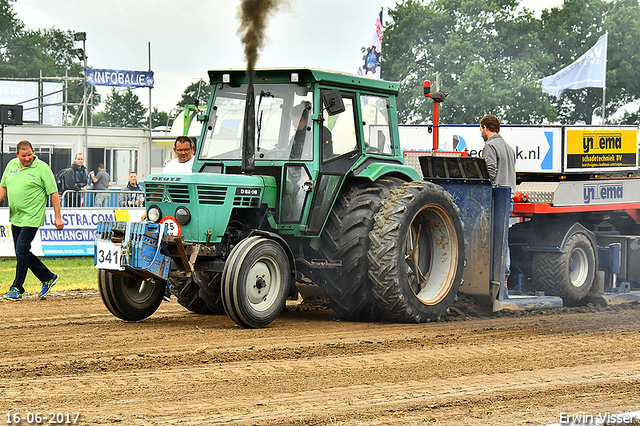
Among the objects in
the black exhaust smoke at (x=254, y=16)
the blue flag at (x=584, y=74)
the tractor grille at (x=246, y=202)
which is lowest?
the tractor grille at (x=246, y=202)

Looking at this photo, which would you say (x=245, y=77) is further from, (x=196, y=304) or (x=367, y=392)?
(x=367, y=392)

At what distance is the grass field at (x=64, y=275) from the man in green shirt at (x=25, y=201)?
131 centimetres

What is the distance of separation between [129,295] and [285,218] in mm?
1683

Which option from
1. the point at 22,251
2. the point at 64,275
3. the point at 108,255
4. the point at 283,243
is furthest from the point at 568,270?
the point at 64,275

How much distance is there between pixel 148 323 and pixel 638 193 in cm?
660

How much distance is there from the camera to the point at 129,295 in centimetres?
795

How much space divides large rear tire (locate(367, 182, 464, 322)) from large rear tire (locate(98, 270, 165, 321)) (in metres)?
2.17

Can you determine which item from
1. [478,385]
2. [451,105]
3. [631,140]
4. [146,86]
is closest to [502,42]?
[451,105]

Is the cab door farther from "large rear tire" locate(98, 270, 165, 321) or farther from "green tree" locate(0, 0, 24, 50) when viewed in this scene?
"green tree" locate(0, 0, 24, 50)

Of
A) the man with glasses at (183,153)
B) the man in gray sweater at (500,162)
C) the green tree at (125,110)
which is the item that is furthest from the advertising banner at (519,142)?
the green tree at (125,110)

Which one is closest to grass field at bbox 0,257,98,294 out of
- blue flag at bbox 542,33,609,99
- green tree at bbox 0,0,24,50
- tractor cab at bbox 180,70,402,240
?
tractor cab at bbox 180,70,402,240

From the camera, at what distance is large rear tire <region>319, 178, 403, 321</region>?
7.70m

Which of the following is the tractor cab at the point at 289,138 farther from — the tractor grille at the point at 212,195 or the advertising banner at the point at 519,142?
the advertising banner at the point at 519,142

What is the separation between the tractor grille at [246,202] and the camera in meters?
7.38
